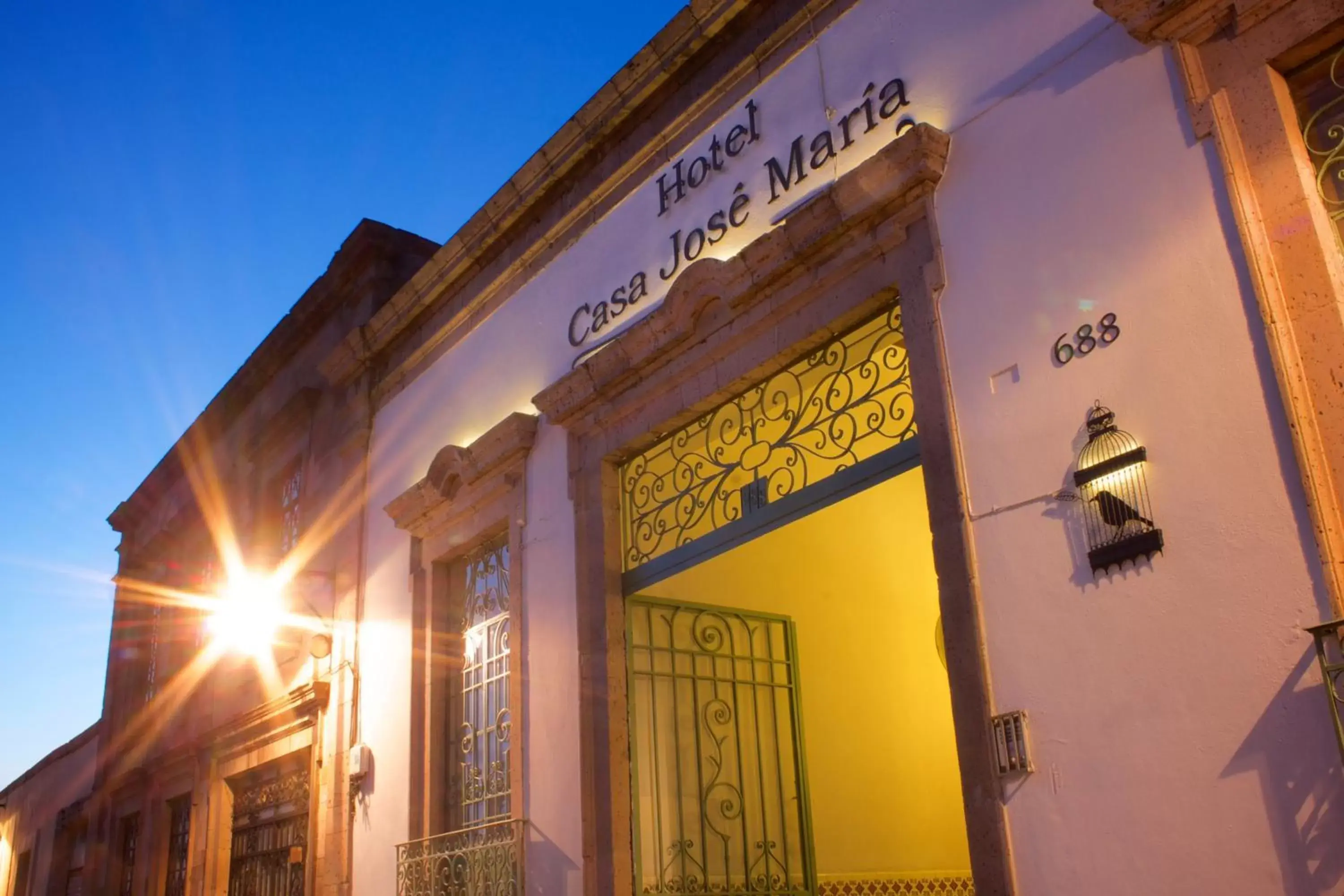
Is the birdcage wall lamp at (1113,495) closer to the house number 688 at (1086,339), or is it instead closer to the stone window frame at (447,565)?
the house number 688 at (1086,339)

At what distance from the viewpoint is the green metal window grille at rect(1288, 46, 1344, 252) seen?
13.9 ft

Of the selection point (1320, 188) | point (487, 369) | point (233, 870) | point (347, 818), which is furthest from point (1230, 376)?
point (233, 870)

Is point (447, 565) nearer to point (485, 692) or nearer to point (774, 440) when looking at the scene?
point (485, 692)

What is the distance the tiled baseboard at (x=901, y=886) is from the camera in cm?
768

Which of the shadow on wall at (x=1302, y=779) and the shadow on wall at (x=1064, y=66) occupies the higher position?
the shadow on wall at (x=1064, y=66)

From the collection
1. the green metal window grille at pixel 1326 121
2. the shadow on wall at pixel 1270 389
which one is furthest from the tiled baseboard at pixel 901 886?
the green metal window grille at pixel 1326 121

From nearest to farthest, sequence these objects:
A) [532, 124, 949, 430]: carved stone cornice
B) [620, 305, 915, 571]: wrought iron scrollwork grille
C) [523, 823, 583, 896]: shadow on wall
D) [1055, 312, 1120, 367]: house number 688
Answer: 1. [1055, 312, 1120, 367]: house number 688
2. [532, 124, 949, 430]: carved stone cornice
3. [620, 305, 915, 571]: wrought iron scrollwork grille
4. [523, 823, 583, 896]: shadow on wall

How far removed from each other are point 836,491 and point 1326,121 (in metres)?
2.49

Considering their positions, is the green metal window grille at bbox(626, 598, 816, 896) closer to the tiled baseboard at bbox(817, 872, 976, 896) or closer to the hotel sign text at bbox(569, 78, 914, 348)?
the tiled baseboard at bbox(817, 872, 976, 896)

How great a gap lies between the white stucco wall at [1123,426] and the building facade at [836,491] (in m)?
0.02

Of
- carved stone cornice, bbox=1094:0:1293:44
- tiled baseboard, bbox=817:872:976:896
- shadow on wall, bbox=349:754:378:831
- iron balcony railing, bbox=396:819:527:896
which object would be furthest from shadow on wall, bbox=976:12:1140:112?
shadow on wall, bbox=349:754:378:831

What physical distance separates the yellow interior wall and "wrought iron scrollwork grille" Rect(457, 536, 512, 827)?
143cm

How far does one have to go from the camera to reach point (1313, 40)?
4297mm

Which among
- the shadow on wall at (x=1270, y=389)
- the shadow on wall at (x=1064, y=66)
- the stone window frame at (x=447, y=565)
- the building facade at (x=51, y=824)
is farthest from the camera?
the building facade at (x=51, y=824)
